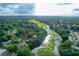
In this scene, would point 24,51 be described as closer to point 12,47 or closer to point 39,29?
point 12,47

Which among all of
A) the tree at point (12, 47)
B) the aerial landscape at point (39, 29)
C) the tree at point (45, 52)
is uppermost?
the aerial landscape at point (39, 29)

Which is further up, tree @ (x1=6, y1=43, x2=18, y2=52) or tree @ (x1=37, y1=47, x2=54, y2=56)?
tree @ (x1=6, y1=43, x2=18, y2=52)

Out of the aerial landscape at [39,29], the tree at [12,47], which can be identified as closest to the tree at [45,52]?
the aerial landscape at [39,29]

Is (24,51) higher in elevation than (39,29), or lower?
lower

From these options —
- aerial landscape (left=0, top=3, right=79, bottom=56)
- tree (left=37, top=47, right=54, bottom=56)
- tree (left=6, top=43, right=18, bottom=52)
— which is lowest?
tree (left=37, top=47, right=54, bottom=56)

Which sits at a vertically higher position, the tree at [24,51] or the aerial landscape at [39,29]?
the aerial landscape at [39,29]

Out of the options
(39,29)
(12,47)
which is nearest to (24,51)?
(12,47)

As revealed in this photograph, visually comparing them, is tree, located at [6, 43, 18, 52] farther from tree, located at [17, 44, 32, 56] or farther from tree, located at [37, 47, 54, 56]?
tree, located at [37, 47, 54, 56]

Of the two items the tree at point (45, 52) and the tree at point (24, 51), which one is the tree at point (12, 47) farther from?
the tree at point (45, 52)

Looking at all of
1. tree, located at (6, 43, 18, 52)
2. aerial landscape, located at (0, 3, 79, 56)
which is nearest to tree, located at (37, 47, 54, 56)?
aerial landscape, located at (0, 3, 79, 56)
